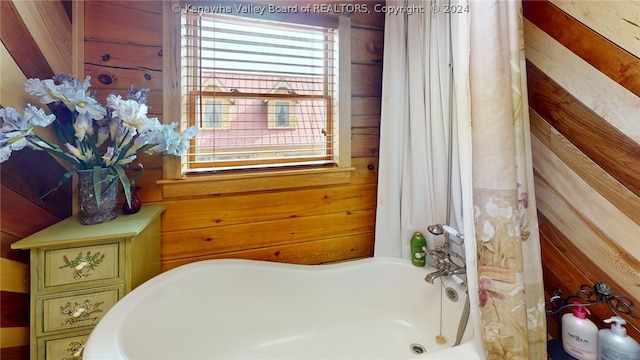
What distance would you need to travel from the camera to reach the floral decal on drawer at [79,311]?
38.7 inches

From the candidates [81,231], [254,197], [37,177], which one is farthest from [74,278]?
[254,197]

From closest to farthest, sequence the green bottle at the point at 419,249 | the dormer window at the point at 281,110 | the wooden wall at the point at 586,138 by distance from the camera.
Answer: the wooden wall at the point at 586,138 < the green bottle at the point at 419,249 < the dormer window at the point at 281,110

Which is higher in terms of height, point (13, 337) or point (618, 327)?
point (618, 327)

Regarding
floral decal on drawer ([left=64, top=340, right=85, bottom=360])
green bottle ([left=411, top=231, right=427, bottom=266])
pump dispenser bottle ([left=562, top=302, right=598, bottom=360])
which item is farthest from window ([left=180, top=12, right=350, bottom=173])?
pump dispenser bottle ([left=562, top=302, right=598, bottom=360])

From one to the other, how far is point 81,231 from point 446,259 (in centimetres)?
155

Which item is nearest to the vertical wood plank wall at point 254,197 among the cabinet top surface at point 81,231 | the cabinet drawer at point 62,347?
the cabinet top surface at point 81,231

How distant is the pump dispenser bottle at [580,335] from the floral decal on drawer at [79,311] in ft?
5.23

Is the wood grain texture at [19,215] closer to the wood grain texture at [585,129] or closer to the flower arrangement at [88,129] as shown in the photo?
the flower arrangement at [88,129]

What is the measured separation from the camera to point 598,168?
0.87 metres

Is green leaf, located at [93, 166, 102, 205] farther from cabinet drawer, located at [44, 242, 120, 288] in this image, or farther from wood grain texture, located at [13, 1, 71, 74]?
wood grain texture, located at [13, 1, 71, 74]

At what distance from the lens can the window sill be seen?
4.52 feet

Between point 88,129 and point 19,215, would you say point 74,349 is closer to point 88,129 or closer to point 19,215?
point 19,215

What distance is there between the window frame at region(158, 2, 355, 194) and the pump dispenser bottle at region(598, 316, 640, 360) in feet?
3.91

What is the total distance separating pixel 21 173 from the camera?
1012 mm
